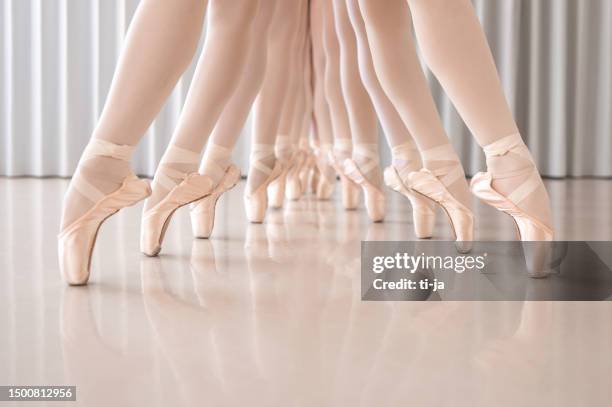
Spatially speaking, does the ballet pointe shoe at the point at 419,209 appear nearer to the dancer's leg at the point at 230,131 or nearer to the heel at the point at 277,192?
the dancer's leg at the point at 230,131

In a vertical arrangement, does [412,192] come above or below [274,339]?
above

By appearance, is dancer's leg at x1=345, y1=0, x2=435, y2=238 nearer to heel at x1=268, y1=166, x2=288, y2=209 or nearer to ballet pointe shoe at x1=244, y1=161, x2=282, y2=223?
ballet pointe shoe at x1=244, y1=161, x2=282, y2=223

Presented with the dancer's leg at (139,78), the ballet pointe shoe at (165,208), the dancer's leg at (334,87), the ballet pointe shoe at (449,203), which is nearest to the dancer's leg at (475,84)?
the ballet pointe shoe at (449,203)

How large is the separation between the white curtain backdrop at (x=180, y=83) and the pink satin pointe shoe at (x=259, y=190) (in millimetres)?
2140

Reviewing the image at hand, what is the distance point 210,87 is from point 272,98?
0.51 metres

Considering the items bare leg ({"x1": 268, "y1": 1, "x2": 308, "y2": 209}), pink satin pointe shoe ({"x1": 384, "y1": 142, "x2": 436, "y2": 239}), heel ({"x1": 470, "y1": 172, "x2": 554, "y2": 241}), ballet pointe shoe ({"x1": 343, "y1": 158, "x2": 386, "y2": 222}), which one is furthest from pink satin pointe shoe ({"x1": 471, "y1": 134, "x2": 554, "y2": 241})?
bare leg ({"x1": 268, "y1": 1, "x2": 308, "y2": 209})

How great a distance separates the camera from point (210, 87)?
1.06 m

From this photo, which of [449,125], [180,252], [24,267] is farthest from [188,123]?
[449,125]

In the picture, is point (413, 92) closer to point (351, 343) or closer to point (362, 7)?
point (362, 7)

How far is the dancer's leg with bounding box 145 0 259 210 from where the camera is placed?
1038 millimetres

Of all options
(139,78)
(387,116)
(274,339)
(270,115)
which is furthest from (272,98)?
(274,339)

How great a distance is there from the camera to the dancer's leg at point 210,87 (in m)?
1.04

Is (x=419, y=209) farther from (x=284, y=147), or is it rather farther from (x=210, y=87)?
(x=284, y=147)

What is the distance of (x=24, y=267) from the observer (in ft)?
2.97
